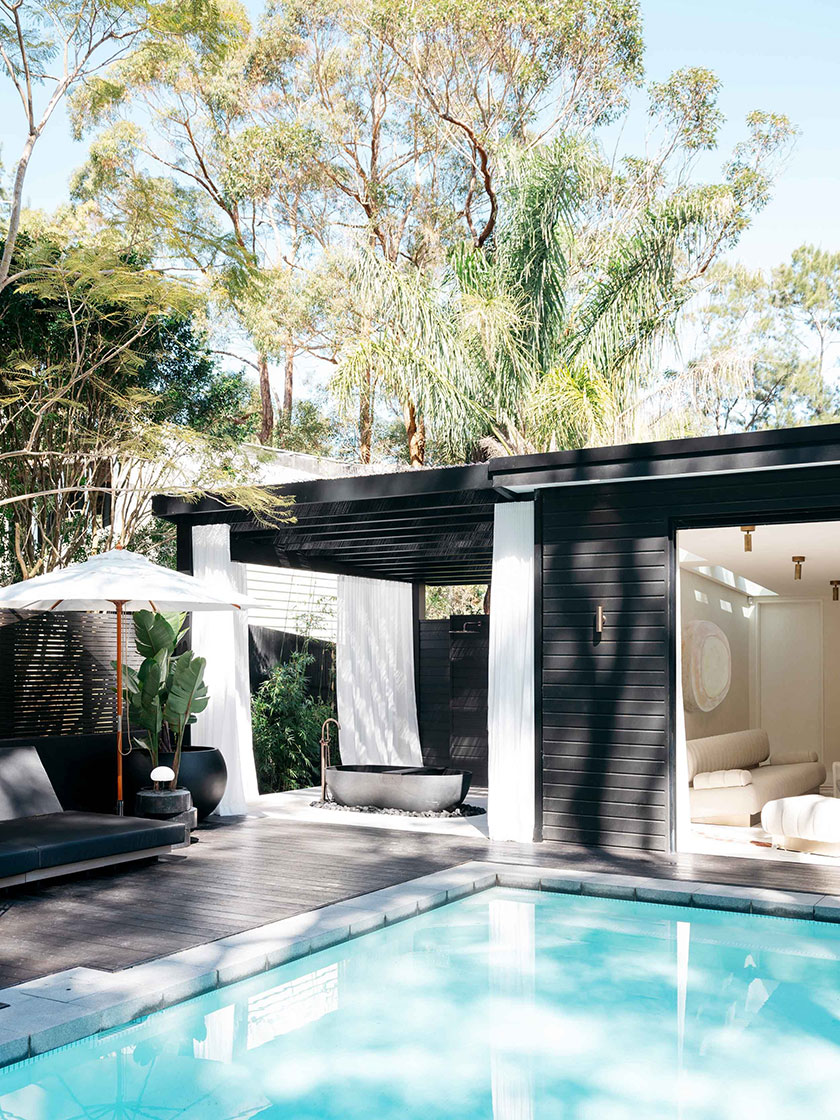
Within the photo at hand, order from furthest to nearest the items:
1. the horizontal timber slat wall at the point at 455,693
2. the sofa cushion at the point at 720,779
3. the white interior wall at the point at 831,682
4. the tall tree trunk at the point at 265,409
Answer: the tall tree trunk at the point at 265,409 → the white interior wall at the point at 831,682 → the horizontal timber slat wall at the point at 455,693 → the sofa cushion at the point at 720,779

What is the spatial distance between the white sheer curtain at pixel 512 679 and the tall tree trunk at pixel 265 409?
13.7 metres

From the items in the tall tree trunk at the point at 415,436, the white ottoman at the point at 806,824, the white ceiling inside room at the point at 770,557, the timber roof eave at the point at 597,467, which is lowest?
the white ottoman at the point at 806,824

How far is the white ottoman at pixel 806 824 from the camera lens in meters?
7.38

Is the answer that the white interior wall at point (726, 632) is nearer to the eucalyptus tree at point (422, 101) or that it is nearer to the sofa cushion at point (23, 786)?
the eucalyptus tree at point (422, 101)

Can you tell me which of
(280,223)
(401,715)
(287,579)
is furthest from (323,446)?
(401,715)

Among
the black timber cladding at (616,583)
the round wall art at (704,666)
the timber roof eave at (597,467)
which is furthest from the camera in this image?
the round wall art at (704,666)

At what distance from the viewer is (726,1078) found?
3977 mm

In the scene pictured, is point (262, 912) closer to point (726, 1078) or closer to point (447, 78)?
point (726, 1078)

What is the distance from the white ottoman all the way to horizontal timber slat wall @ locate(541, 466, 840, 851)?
0.92 metres

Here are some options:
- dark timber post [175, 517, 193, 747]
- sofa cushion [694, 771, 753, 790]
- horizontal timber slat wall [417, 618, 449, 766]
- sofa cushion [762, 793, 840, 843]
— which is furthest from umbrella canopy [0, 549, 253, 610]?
horizontal timber slat wall [417, 618, 449, 766]

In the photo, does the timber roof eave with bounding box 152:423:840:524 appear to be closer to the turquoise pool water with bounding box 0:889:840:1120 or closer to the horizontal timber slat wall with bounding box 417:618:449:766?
the turquoise pool water with bounding box 0:889:840:1120

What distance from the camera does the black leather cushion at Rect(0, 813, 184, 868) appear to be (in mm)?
6074

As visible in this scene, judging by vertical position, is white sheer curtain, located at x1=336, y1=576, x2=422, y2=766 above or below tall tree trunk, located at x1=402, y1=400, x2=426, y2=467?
below

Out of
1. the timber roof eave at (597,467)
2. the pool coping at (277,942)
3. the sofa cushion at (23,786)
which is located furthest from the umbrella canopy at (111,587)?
the pool coping at (277,942)
